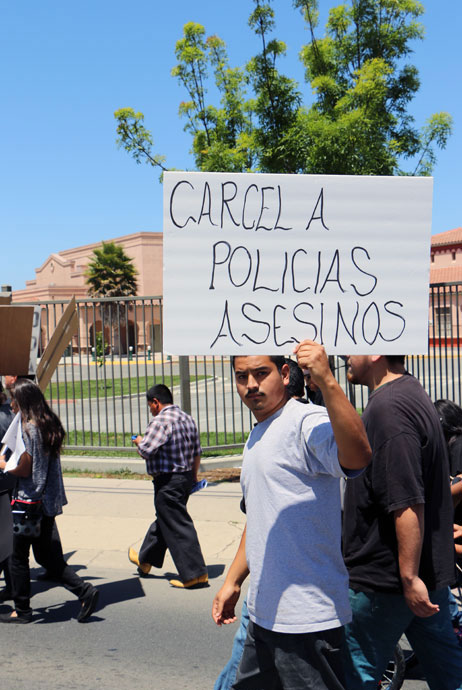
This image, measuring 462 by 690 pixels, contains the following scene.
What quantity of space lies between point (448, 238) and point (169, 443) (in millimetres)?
43560

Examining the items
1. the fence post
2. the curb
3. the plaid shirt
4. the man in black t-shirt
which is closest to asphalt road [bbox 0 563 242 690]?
the plaid shirt

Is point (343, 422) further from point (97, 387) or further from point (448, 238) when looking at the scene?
point (448, 238)

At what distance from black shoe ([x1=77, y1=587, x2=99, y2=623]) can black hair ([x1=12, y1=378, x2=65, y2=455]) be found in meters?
1.03

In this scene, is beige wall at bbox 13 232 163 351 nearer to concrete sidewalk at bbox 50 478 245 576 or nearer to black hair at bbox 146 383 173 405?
concrete sidewalk at bbox 50 478 245 576

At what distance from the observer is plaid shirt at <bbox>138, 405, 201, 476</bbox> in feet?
19.2

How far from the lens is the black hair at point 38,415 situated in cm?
520

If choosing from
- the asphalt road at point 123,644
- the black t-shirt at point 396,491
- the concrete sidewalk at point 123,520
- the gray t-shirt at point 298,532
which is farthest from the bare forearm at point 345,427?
the concrete sidewalk at point 123,520

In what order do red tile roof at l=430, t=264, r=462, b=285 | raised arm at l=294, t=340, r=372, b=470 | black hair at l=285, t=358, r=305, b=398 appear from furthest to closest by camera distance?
red tile roof at l=430, t=264, r=462, b=285 → black hair at l=285, t=358, r=305, b=398 → raised arm at l=294, t=340, r=372, b=470

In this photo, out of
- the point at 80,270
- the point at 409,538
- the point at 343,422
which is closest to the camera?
the point at 343,422

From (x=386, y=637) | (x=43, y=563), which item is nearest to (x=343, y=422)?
(x=386, y=637)

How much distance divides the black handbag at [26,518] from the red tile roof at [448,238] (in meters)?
40.7

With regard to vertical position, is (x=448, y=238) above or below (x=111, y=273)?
above

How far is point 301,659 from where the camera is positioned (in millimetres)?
2438

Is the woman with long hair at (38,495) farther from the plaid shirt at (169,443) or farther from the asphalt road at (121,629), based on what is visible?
the plaid shirt at (169,443)
